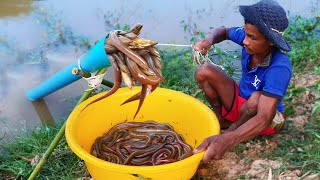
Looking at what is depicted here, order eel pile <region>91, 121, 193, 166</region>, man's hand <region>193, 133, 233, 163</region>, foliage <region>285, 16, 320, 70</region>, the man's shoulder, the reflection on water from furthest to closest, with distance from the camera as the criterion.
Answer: the reflection on water, foliage <region>285, 16, 320, 70</region>, eel pile <region>91, 121, 193, 166</region>, the man's shoulder, man's hand <region>193, 133, 233, 163</region>

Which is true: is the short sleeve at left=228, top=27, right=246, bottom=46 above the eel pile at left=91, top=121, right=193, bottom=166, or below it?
above

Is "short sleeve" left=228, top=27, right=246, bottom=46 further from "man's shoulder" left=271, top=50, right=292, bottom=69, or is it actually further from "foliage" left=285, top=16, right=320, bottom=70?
Result: "foliage" left=285, top=16, right=320, bottom=70

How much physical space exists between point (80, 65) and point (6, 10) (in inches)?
126

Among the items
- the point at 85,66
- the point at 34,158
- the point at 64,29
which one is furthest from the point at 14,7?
the point at 85,66

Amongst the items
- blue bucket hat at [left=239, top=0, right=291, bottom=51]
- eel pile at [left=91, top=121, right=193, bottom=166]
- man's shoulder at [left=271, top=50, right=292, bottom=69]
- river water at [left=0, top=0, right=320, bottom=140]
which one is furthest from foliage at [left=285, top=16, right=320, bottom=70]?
eel pile at [left=91, top=121, right=193, bottom=166]

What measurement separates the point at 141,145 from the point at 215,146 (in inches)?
30.6

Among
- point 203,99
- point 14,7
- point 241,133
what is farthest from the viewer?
point 14,7

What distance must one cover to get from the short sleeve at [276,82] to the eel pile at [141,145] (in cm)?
74

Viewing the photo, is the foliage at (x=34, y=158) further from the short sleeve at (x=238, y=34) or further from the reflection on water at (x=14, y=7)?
the reflection on water at (x=14, y=7)

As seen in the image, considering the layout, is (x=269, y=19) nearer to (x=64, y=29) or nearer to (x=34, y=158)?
(x=34, y=158)

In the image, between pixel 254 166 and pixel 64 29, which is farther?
pixel 64 29

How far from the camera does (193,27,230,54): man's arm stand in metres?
3.75

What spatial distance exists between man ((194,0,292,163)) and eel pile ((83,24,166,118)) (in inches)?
22.1

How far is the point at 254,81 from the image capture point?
3.50 m
